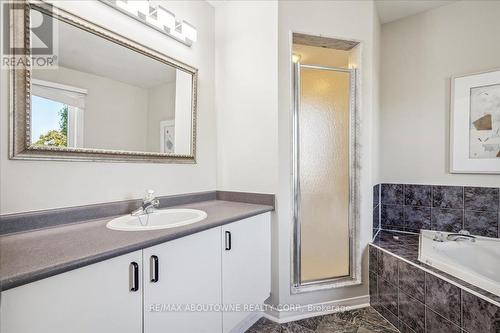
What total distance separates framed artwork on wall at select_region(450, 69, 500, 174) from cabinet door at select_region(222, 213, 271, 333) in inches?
74.8

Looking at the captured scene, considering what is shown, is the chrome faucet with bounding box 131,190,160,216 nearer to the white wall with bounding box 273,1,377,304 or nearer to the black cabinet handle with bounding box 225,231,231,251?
the black cabinet handle with bounding box 225,231,231,251

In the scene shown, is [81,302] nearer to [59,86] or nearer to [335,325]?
[59,86]

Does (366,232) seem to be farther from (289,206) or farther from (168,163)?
(168,163)

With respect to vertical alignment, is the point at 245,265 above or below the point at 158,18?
below

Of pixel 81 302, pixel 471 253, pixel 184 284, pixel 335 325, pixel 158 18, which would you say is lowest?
pixel 335 325

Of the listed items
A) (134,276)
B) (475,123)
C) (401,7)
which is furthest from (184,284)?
(401,7)

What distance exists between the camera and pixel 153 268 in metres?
1.02

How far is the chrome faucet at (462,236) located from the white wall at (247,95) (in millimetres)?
1586

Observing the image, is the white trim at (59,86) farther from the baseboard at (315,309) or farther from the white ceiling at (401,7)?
the white ceiling at (401,7)

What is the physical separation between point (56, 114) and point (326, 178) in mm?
1860

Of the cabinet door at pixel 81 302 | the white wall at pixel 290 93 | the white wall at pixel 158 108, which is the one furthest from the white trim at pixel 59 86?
the white wall at pixel 290 93

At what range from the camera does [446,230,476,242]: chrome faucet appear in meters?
1.97

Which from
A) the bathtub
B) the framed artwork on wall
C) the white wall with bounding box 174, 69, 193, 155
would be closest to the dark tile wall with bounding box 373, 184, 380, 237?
the bathtub

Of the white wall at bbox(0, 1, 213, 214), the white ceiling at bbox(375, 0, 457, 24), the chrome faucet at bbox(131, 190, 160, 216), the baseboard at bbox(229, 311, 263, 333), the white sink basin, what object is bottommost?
the baseboard at bbox(229, 311, 263, 333)
